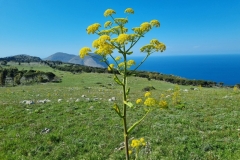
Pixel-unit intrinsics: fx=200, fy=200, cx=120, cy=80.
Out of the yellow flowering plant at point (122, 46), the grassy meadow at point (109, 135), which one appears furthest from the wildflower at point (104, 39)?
the grassy meadow at point (109, 135)

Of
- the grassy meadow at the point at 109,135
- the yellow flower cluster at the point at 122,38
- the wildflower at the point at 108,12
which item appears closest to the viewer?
the yellow flower cluster at the point at 122,38

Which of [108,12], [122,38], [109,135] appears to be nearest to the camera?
[122,38]

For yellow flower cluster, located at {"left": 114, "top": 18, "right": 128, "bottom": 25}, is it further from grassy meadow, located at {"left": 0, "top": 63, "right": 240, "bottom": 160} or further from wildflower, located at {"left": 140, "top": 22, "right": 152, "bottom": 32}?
grassy meadow, located at {"left": 0, "top": 63, "right": 240, "bottom": 160}

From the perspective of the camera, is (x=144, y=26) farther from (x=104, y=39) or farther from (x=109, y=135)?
(x=109, y=135)

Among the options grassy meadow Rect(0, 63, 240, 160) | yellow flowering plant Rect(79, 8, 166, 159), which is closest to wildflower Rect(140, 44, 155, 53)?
yellow flowering plant Rect(79, 8, 166, 159)

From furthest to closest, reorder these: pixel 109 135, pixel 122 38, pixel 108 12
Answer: pixel 109 135 < pixel 108 12 < pixel 122 38

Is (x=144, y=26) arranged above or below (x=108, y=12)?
below

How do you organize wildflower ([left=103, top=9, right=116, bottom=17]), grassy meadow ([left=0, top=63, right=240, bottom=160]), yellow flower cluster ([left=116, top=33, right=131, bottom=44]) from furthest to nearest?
grassy meadow ([left=0, top=63, right=240, bottom=160])
wildflower ([left=103, top=9, right=116, bottom=17])
yellow flower cluster ([left=116, top=33, right=131, bottom=44])

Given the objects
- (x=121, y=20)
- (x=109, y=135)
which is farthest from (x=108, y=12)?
(x=109, y=135)

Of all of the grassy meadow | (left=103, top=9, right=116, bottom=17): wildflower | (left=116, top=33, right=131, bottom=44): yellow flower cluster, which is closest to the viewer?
(left=116, top=33, right=131, bottom=44): yellow flower cluster

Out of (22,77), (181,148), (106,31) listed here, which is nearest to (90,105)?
(181,148)

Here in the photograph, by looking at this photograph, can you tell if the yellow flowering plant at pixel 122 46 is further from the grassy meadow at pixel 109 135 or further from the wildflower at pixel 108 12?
the grassy meadow at pixel 109 135

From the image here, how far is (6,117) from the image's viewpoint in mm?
18016

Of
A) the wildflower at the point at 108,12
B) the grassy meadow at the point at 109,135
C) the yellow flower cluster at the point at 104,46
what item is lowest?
the grassy meadow at the point at 109,135
